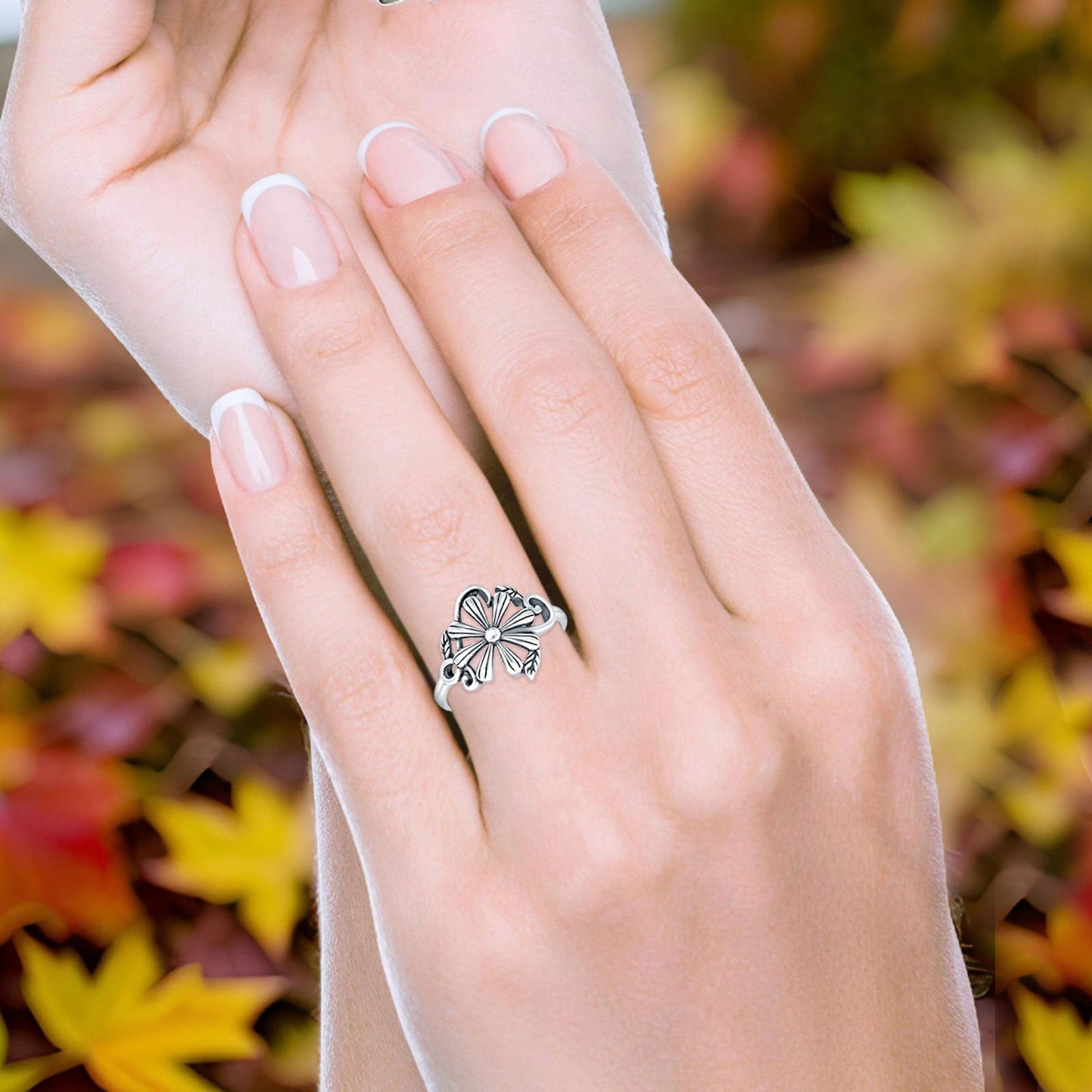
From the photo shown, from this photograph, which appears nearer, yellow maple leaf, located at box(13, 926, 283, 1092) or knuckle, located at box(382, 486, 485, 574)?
knuckle, located at box(382, 486, 485, 574)

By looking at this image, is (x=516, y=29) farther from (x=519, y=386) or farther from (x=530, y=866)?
(x=530, y=866)

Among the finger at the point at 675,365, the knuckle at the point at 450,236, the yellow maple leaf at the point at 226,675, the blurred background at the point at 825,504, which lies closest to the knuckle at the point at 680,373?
the finger at the point at 675,365

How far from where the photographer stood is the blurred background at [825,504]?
0.88m

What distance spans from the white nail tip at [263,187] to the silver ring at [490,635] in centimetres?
24

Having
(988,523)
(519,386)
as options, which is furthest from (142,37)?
(988,523)

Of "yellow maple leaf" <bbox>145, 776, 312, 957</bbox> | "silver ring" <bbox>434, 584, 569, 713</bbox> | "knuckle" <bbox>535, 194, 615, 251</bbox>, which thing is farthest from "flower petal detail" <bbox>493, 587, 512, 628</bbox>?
"yellow maple leaf" <bbox>145, 776, 312, 957</bbox>

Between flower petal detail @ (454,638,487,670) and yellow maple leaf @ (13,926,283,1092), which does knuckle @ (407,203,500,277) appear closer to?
flower petal detail @ (454,638,487,670)

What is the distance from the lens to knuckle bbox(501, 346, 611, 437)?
1.87 ft

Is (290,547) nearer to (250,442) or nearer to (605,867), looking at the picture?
(250,442)

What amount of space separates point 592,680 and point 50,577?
67 centimetres

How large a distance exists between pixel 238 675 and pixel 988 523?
64 centimetres

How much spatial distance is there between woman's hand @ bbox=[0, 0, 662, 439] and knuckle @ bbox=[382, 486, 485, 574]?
0.11 metres

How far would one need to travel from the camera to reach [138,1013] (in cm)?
86

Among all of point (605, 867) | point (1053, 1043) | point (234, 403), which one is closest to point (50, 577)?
point (234, 403)
